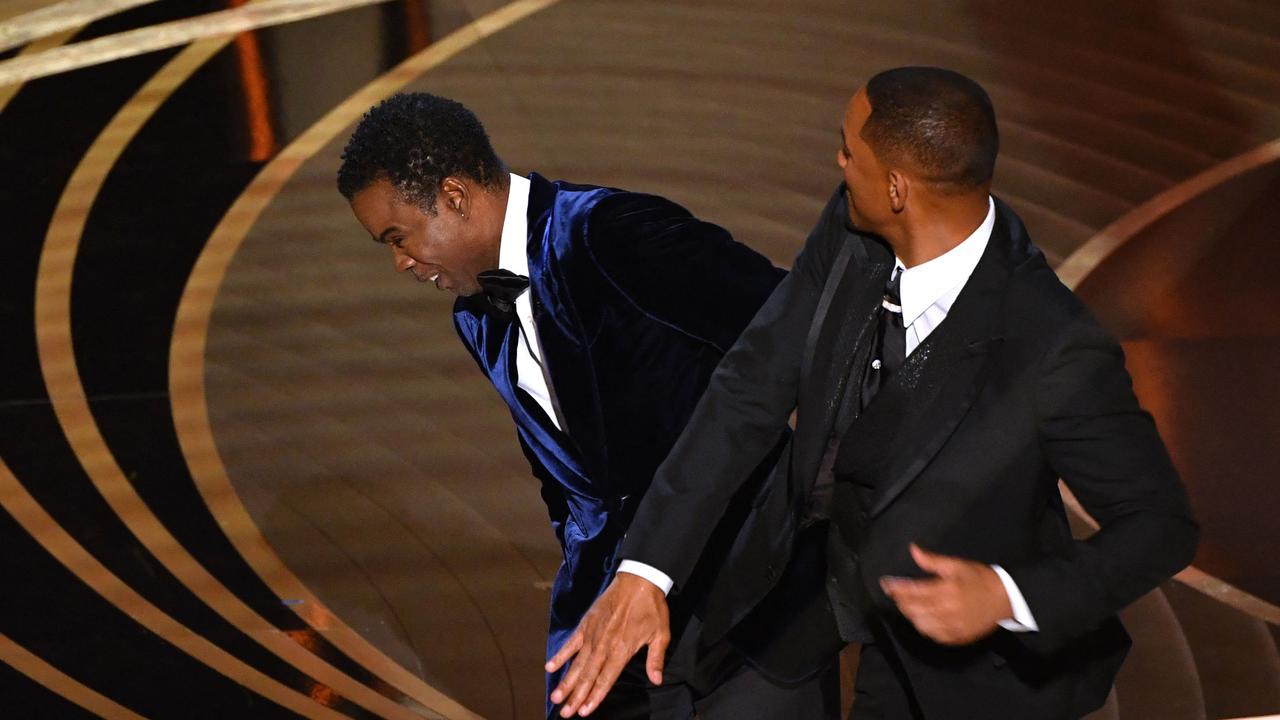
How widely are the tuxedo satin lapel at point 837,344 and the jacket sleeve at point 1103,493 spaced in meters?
0.29

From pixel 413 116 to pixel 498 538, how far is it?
5.80ft

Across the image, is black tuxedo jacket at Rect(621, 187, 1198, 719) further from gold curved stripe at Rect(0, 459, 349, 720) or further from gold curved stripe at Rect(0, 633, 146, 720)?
gold curved stripe at Rect(0, 633, 146, 720)

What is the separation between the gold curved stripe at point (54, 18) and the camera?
6.66 m

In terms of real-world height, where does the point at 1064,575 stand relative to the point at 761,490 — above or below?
above

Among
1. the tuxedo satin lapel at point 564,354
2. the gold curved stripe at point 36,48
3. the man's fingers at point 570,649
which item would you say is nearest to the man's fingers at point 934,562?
Result: the man's fingers at point 570,649

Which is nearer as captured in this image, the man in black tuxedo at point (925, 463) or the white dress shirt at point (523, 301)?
the man in black tuxedo at point (925, 463)

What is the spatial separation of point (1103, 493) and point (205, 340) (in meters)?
3.60

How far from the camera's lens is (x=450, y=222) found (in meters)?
2.30

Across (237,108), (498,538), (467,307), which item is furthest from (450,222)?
(237,108)

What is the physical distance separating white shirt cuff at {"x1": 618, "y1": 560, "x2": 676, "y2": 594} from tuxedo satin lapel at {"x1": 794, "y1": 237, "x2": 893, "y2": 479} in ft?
0.76

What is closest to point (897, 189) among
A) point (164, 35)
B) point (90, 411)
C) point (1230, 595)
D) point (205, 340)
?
point (1230, 595)

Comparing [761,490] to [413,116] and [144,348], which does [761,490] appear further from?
[144,348]

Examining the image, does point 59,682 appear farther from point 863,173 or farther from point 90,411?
point 863,173

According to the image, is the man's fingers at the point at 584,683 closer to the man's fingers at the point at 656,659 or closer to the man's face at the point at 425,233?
the man's fingers at the point at 656,659
